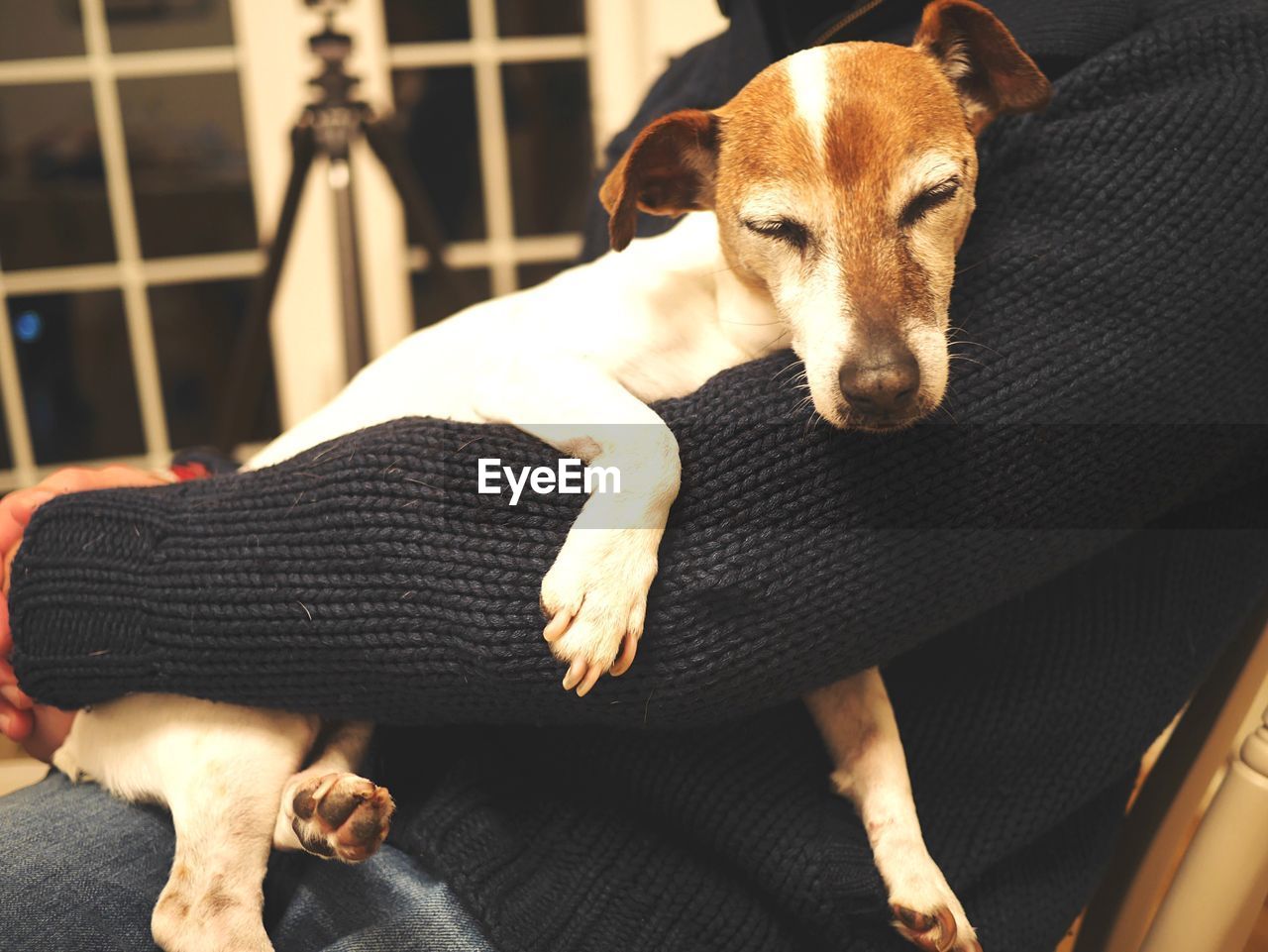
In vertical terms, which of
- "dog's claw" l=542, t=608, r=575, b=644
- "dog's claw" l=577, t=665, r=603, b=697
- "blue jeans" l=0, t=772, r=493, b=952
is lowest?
"blue jeans" l=0, t=772, r=493, b=952

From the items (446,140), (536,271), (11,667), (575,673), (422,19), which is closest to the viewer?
(575,673)

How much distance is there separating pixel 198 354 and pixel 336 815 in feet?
7.08

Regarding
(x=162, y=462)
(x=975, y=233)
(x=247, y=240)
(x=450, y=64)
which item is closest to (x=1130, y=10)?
(x=975, y=233)

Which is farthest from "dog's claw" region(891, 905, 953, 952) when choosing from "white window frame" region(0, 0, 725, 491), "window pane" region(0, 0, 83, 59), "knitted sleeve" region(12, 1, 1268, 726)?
"window pane" region(0, 0, 83, 59)

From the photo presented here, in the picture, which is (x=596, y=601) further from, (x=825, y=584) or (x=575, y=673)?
(x=825, y=584)

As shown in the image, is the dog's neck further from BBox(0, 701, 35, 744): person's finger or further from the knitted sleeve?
BBox(0, 701, 35, 744): person's finger

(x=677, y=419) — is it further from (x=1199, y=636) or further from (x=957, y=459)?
(x=1199, y=636)

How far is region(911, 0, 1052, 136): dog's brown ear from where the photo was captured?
0.81 m

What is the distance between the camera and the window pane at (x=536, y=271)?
2654 millimetres

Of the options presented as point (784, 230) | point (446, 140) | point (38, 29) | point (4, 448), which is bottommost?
point (4, 448)

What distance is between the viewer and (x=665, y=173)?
933 mm

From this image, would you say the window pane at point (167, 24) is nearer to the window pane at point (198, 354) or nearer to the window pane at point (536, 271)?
the window pane at point (198, 354)

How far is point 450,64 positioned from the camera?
2465 millimetres

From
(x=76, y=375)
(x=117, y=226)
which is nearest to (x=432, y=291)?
(x=117, y=226)
